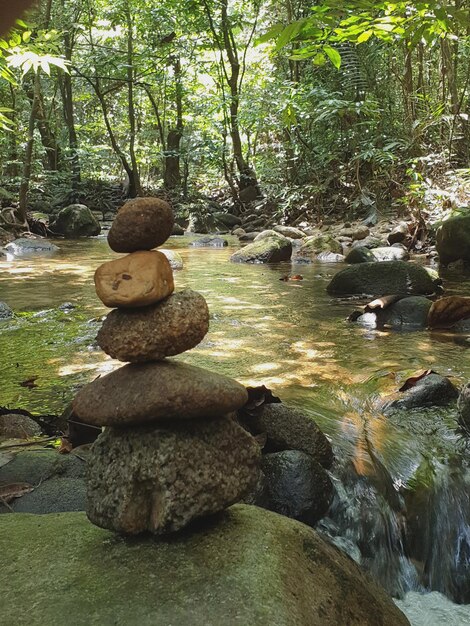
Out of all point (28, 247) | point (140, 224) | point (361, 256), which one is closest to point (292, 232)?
point (361, 256)

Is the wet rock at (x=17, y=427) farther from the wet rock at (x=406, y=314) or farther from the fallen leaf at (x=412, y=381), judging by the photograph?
the wet rock at (x=406, y=314)

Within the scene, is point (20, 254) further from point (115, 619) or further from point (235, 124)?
point (115, 619)

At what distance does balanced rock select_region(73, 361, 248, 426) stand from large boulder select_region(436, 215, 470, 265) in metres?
8.95

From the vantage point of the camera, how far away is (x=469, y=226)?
10031mm

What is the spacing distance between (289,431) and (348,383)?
4.96 ft

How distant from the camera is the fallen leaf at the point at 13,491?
2.73 m

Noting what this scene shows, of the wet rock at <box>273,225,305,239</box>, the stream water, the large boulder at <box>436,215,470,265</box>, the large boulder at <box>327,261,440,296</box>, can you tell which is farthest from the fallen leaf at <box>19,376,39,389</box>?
the wet rock at <box>273,225,305,239</box>

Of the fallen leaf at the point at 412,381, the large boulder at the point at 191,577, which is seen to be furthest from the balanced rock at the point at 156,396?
the fallen leaf at the point at 412,381

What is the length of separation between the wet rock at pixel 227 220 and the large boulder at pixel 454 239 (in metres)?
11.2

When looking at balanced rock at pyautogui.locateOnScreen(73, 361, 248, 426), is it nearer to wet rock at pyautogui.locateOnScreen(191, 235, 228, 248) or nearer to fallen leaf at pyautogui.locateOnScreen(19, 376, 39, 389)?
fallen leaf at pyautogui.locateOnScreen(19, 376, 39, 389)

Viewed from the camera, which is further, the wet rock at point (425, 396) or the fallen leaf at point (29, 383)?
the fallen leaf at point (29, 383)

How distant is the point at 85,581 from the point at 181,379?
0.72m

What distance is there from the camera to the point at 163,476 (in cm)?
204

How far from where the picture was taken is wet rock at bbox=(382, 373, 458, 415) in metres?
4.16
